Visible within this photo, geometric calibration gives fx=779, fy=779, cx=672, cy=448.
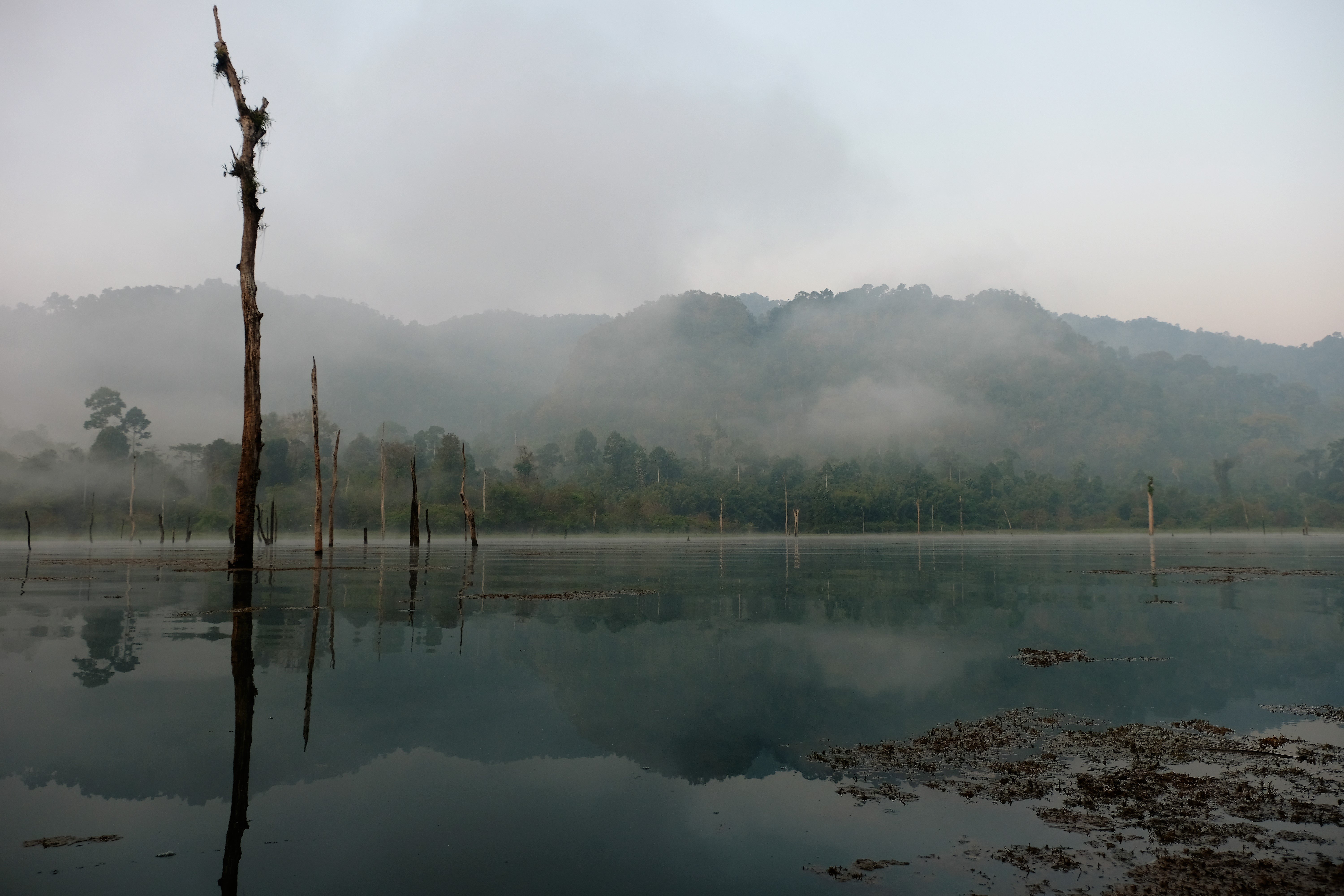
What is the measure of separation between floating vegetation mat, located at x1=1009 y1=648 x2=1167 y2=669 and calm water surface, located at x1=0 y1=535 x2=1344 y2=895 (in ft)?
0.99

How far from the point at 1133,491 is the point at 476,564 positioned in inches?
6602

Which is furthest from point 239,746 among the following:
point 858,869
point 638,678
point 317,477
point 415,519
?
point 415,519

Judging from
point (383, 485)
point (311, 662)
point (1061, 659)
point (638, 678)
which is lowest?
point (1061, 659)

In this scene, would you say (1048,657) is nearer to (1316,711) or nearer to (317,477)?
(1316,711)

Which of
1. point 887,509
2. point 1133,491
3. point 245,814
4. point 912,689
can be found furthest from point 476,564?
point 1133,491

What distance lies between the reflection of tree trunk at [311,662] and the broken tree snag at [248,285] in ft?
17.0

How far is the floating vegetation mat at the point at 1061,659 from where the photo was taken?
10.2 metres

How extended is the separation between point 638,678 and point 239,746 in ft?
13.5

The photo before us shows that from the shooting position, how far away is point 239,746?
5.88 m

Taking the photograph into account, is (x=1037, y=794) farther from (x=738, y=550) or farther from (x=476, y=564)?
(x=738, y=550)

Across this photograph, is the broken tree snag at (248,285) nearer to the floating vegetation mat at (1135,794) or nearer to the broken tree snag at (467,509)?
the floating vegetation mat at (1135,794)

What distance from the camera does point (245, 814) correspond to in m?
4.63

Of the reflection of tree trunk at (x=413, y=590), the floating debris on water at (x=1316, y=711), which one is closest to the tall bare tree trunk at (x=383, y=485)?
the reflection of tree trunk at (x=413, y=590)

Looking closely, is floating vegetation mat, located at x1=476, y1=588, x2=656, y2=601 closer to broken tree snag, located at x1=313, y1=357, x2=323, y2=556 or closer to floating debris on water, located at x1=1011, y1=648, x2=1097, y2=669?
floating debris on water, located at x1=1011, y1=648, x2=1097, y2=669
